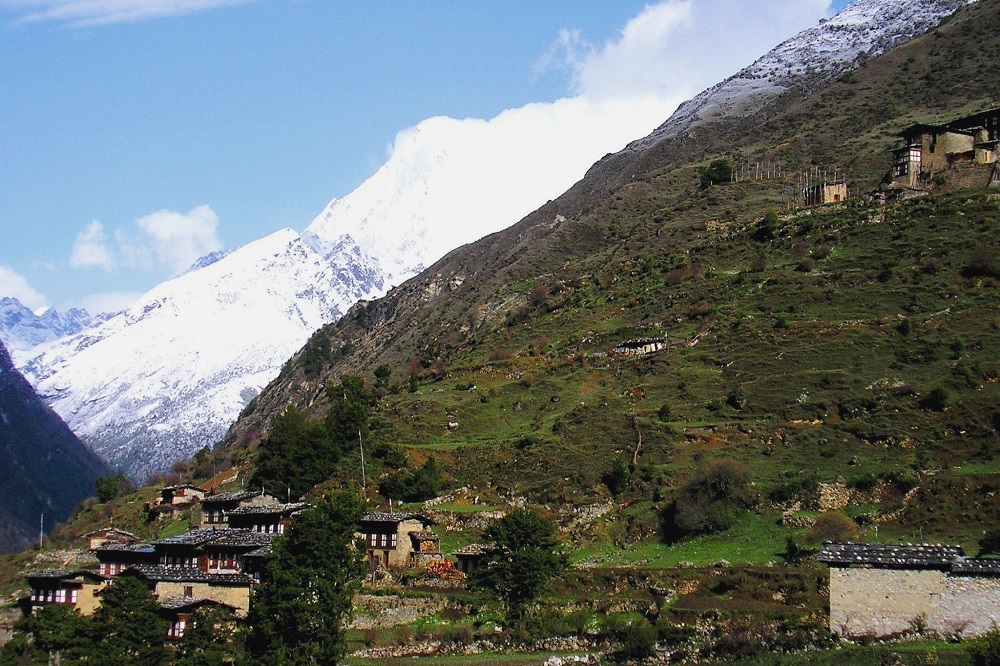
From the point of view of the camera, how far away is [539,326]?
10250cm

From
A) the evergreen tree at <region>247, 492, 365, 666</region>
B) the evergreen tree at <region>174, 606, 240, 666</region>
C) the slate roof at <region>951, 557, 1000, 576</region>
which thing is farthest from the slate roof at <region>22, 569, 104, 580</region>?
the slate roof at <region>951, 557, 1000, 576</region>

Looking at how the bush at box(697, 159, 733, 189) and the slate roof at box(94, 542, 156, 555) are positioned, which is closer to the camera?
the slate roof at box(94, 542, 156, 555)

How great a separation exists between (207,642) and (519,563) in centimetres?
1256

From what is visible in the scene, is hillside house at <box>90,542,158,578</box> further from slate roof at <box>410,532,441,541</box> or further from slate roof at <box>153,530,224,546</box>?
slate roof at <box>410,532,441,541</box>

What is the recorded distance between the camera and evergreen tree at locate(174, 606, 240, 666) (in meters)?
47.1

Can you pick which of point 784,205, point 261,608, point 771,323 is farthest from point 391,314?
point 261,608

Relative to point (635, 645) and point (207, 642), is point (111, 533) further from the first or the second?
point (635, 645)

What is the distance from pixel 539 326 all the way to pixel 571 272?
2071 cm

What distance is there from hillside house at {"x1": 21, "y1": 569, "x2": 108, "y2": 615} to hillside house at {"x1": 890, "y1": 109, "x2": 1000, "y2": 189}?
67.3m

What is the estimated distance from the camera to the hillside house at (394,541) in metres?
59.5

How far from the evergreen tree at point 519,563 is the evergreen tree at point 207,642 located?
10304mm

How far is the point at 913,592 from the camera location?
119 ft

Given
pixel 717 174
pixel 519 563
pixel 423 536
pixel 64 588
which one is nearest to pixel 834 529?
pixel 519 563

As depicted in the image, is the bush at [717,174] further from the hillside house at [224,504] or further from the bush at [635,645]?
the bush at [635,645]
